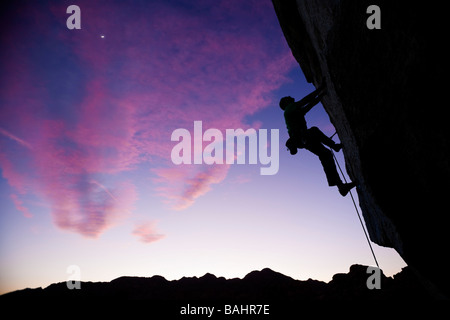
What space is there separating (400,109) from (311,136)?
296cm

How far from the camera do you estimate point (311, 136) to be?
6.42 meters

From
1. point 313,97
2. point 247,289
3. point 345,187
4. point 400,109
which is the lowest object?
point 247,289

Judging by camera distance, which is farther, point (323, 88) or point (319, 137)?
point (319, 137)

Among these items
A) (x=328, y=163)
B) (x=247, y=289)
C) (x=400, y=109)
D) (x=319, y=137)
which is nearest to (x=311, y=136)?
(x=319, y=137)

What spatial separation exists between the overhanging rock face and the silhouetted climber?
4.25 ft

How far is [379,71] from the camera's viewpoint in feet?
11.8

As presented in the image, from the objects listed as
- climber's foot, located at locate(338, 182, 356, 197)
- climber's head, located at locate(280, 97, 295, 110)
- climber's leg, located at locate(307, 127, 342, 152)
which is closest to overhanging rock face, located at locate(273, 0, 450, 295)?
climber's foot, located at locate(338, 182, 356, 197)

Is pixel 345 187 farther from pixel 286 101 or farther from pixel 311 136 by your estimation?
pixel 286 101

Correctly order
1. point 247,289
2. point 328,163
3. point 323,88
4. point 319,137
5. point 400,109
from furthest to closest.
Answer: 1. point 247,289
2. point 328,163
3. point 319,137
4. point 323,88
5. point 400,109

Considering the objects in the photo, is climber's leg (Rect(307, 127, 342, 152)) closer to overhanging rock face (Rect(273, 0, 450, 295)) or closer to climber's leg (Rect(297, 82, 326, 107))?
climber's leg (Rect(297, 82, 326, 107))

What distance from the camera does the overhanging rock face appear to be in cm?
287

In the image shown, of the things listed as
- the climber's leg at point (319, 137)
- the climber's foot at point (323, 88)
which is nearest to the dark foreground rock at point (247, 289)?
the climber's leg at point (319, 137)
